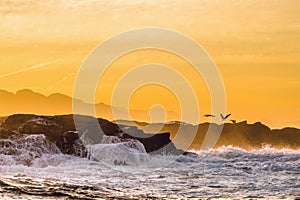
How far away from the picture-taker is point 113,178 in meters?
34.1

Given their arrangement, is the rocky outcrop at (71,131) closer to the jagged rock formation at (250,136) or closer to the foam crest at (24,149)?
the foam crest at (24,149)

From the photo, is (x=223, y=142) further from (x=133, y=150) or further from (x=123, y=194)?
(x=123, y=194)

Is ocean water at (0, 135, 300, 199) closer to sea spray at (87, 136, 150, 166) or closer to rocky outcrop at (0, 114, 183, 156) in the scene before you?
sea spray at (87, 136, 150, 166)

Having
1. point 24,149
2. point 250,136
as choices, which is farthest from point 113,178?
point 250,136

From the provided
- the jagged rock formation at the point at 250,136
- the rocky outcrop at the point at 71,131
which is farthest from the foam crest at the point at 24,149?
the jagged rock formation at the point at 250,136

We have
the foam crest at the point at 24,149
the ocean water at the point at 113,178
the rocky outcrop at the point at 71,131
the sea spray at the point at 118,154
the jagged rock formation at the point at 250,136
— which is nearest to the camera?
the ocean water at the point at 113,178

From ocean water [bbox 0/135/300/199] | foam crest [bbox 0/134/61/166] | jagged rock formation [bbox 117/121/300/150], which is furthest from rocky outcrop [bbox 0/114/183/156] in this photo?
jagged rock formation [bbox 117/121/300/150]

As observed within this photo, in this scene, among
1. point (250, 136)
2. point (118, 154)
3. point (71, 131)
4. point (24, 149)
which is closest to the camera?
point (24, 149)

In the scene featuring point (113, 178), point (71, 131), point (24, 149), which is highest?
point (71, 131)

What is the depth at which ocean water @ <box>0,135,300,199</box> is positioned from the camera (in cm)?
2639

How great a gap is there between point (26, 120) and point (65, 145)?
9380 millimetres

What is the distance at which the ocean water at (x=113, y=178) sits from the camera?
26391 mm

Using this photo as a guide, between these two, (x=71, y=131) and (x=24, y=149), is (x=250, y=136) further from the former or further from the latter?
(x=24, y=149)

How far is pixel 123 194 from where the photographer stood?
26.3 meters
